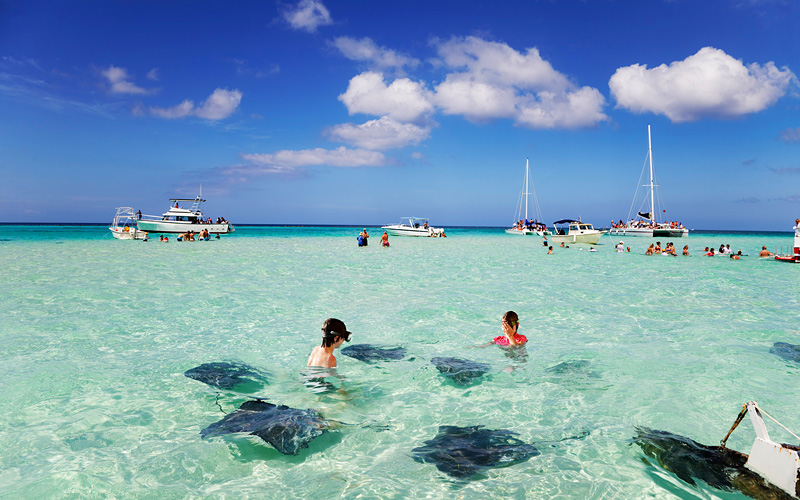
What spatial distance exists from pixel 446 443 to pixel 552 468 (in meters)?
1.11

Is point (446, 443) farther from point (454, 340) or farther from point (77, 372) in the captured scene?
point (77, 372)

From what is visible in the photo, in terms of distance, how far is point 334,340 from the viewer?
22.0 ft

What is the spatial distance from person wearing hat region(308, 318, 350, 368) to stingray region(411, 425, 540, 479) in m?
1.99

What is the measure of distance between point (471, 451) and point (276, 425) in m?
2.15

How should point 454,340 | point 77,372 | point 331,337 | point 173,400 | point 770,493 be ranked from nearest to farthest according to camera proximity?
point 770,493 → point 173,400 → point 331,337 → point 77,372 → point 454,340

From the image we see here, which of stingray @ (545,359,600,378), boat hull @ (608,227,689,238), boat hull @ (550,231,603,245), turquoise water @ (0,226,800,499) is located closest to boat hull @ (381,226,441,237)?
boat hull @ (550,231,603,245)

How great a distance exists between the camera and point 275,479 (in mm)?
4211

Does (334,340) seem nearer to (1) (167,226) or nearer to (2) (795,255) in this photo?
(2) (795,255)

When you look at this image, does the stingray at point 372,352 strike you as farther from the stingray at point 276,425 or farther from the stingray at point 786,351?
the stingray at point 786,351

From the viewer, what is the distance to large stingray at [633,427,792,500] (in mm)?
3838

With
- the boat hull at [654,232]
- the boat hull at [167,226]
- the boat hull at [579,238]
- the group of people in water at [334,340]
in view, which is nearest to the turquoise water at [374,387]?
the group of people in water at [334,340]

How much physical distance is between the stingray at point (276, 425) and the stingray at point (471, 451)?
120 centimetres

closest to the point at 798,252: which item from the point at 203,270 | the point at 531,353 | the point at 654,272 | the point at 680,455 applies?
the point at 654,272

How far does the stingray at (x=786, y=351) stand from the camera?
8.30 metres
